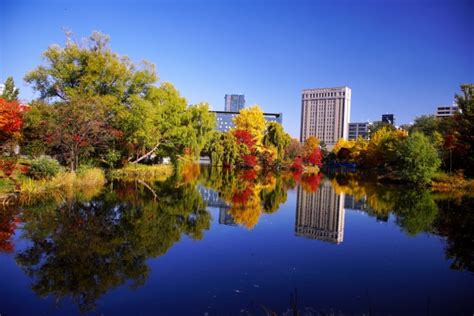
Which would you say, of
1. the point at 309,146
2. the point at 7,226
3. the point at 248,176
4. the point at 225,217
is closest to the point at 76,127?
the point at 7,226

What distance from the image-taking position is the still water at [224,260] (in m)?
5.23

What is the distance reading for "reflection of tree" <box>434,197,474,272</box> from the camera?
26.3 feet

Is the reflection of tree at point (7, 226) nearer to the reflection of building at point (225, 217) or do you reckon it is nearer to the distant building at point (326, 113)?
the reflection of building at point (225, 217)

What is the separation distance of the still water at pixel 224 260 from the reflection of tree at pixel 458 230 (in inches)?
2.0

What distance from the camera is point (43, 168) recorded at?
14812 millimetres

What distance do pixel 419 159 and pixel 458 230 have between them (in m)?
15.1

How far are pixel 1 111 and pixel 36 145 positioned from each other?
3476mm

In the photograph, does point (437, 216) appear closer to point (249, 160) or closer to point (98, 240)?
point (98, 240)

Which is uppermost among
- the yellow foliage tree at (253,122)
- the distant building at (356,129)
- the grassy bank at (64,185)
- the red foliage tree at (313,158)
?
the distant building at (356,129)

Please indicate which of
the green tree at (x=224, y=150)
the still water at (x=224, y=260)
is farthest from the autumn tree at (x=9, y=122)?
the green tree at (x=224, y=150)

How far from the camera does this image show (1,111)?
587 inches

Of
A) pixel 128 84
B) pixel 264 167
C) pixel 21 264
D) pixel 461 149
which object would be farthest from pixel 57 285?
pixel 264 167

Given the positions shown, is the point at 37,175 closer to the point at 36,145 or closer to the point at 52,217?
the point at 36,145

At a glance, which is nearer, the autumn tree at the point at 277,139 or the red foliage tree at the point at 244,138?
the red foliage tree at the point at 244,138
